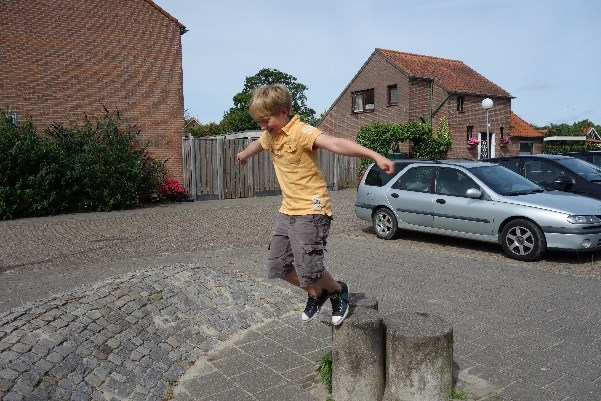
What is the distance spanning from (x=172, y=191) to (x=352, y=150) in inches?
598

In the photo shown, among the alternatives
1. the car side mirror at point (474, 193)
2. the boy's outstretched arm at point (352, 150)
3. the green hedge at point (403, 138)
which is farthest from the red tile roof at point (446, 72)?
the boy's outstretched arm at point (352, 150)

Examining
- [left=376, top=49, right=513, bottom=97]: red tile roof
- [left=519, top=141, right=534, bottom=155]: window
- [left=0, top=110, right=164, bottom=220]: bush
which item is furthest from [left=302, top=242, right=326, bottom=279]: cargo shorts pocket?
[left=519, top=141, right=534, bottom=155]: window

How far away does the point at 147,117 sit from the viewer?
1780cm

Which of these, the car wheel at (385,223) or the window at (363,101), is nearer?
the car wheel at (385,223)

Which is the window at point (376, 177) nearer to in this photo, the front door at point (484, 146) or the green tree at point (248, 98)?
the front door at point (484, 146)

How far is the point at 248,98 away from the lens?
66562 mm

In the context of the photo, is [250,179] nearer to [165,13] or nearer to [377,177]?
[165,13]

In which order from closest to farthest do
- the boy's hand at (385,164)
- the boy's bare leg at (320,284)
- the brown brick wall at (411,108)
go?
the boy's hand at (385,164) → the boy's bare leg at (320,284) → the brown brick wall at (411,108)

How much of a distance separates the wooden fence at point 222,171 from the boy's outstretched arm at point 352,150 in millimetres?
15295

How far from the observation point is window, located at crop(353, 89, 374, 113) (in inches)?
1353

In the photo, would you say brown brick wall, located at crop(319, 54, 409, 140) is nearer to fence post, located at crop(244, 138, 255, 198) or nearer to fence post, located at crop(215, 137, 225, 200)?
fence post, located at crop(244, 138, 255, 198)

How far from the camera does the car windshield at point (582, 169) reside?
32.7 ft

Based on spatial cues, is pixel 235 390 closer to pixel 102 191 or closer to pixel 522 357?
pixel 522 357

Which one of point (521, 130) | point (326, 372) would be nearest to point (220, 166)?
point (326, 372)
